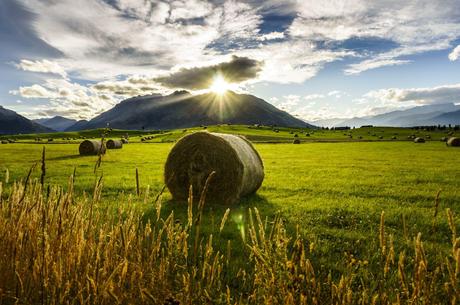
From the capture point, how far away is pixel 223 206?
41.5ft

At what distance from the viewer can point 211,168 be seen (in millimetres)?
13461

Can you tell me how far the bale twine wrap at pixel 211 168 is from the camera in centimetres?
1314

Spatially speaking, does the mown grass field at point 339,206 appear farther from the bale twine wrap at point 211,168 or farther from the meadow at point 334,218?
the bale twine wrap at point 211,168

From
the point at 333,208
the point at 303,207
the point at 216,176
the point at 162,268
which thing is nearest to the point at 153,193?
the point at 216,176

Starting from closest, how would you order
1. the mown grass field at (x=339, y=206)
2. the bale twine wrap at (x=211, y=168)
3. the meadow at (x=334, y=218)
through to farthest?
the meadow at (x=334, y=218) < the mown grass field at (x=339, y=206) < the bale twine wrap at (x=211, y=168)

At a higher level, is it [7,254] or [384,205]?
[7,254]

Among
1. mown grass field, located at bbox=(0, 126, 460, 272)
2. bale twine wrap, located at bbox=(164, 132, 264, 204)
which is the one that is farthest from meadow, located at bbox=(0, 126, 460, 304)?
bale twine wrap, located at bbox=(164, 132, 264, 204)

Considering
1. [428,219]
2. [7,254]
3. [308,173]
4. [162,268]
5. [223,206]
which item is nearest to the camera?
[162,268]

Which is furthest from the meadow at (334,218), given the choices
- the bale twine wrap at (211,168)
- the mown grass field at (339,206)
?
the bale twine wrap at (211,168)

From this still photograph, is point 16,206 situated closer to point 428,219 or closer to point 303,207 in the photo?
point 303,207

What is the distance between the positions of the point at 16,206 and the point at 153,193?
983 cm

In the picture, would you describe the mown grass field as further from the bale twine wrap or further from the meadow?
the bale twine wrap

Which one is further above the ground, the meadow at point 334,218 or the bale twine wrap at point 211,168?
the bale twine wrap at point 211,168

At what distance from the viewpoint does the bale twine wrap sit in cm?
1314
